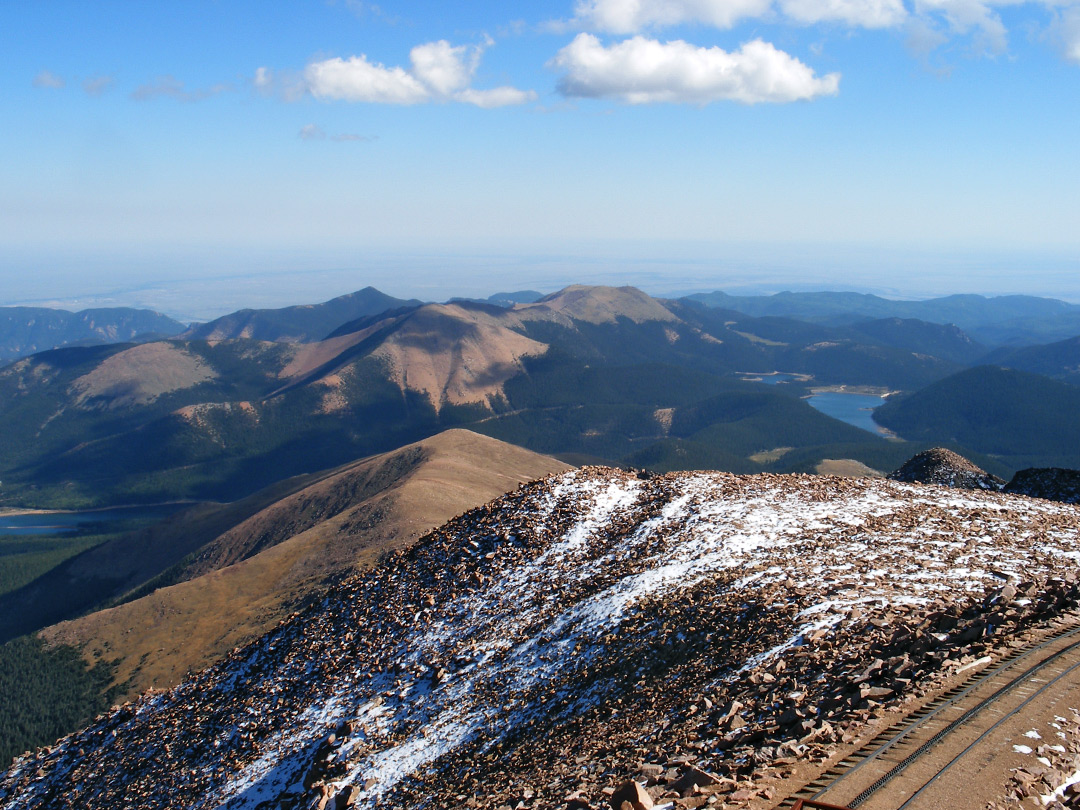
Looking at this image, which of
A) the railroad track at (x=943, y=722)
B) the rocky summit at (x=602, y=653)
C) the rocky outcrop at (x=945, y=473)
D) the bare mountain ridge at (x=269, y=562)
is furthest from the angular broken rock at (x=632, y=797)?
the bare mountain ridge at (x=269, y=562)

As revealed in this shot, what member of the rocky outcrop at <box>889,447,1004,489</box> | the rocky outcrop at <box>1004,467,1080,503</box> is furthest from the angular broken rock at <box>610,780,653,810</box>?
the rocky outcrop at <box>889,447,1004,489</box>

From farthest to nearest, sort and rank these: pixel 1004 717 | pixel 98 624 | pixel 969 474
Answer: pixel 98 624, pixel 969 474, pixel 1004 717

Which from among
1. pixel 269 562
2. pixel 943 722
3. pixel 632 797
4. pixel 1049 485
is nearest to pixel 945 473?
pixel 1049 485

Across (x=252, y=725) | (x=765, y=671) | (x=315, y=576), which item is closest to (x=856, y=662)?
(x=765, y=671)

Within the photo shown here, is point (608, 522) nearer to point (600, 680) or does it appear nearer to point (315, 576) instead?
point (600, 680)

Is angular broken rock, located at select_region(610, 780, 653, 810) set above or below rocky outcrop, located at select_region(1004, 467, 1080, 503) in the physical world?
above

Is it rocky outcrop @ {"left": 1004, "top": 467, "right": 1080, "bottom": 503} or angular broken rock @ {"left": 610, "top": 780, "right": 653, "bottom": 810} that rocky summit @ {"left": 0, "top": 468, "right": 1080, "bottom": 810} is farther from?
rocky outcrop @ {"left": 1004, "top": 467, "right": 1080, "bottom": 503}
